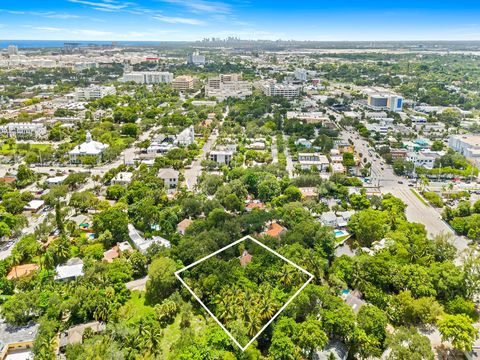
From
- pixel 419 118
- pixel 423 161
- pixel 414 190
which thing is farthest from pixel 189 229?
pixel 419 118

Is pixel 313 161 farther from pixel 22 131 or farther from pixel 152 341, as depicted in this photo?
pixel 22 131

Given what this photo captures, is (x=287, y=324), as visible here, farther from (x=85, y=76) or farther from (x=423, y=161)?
(x=85, y=76)

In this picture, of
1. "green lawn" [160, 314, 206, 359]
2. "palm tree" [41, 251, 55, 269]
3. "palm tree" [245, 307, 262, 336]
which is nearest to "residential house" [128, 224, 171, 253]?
"palm tree" [41, 251, 55, 269]

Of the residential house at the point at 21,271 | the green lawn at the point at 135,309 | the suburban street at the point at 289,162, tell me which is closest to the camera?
the green lawn at the point at 135,309

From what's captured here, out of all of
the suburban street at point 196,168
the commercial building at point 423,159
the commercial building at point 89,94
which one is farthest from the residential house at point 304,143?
the commercial building at point 89,94

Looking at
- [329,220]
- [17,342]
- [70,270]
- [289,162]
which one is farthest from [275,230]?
[289,162]

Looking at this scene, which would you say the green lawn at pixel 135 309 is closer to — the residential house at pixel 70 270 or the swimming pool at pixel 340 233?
the residential house at pixel 70 270
